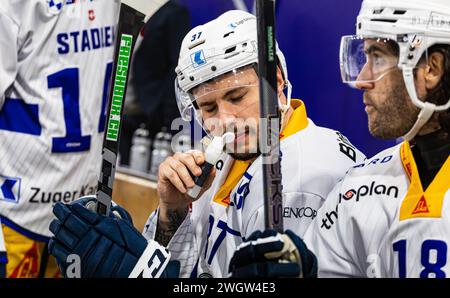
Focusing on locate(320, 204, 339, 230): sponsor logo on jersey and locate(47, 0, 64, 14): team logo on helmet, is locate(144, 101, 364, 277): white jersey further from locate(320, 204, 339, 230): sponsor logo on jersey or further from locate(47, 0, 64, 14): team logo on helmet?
locate(47, 0, 64, 14): team logo on helmet

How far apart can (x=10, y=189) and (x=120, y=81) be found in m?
1.44

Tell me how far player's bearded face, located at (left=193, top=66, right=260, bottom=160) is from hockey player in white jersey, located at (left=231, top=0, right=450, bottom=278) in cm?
35

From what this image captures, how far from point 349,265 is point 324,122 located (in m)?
1.37

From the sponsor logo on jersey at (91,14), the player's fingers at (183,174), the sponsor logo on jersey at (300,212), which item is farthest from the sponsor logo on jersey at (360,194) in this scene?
the sponsor logo on jersey at (91,14)

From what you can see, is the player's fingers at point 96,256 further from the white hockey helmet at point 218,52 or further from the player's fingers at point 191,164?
the white hockey helmet at point 218,52

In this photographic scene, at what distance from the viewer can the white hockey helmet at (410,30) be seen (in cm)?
281

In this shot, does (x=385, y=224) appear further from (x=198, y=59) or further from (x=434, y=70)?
(x=198, y=59)

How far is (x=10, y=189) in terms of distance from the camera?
14.2 ft

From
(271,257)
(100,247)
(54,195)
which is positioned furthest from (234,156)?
(54,195)

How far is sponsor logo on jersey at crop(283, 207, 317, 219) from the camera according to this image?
310 cm

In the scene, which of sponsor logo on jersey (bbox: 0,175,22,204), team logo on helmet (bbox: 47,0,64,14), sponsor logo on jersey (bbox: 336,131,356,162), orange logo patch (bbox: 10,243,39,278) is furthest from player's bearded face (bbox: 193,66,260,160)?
orange logo patch (bbox: 10,243,39,278)

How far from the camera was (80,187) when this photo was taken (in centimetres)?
446

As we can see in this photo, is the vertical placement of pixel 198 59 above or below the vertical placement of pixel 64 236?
above
